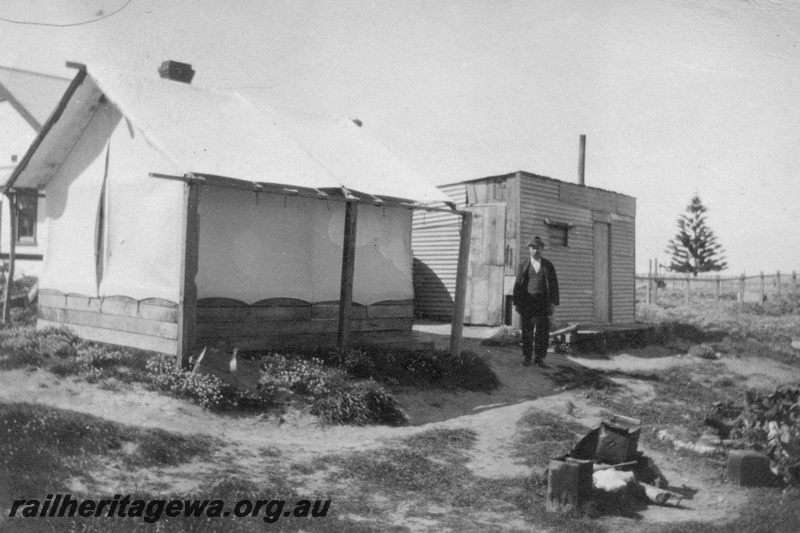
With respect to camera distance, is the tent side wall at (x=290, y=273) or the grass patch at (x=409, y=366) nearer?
the tent side wall at (x=290, y=273)

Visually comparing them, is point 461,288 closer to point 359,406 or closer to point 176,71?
point 359,406

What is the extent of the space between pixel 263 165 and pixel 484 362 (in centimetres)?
518

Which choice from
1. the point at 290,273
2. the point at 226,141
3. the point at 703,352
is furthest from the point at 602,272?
the point at 226,141

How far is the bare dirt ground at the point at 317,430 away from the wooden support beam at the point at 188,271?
85 cm

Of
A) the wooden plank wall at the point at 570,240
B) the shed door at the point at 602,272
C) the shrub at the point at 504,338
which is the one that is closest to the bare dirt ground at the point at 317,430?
the shrub at the point at 504,338

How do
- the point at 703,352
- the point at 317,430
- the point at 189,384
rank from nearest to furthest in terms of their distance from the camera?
the point at 317,430, the point at 189,384, the point at 703,352

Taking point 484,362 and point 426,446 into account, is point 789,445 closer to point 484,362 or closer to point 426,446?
point 426,446

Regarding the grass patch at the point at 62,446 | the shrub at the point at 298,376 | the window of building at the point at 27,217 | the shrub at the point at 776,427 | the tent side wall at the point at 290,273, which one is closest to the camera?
the grass patch at the point at 62,446

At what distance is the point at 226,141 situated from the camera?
10.5m

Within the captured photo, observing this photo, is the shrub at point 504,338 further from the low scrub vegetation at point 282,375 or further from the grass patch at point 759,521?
the grass patch at point 759,521

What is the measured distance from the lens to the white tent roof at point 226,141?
9.84m

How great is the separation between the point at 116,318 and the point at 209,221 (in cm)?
214

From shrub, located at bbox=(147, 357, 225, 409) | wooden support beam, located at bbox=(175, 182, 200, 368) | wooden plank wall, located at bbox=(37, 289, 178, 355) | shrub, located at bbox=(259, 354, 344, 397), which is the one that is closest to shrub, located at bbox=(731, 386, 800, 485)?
shrub, located at bbox=(259, 354, 344, 397)

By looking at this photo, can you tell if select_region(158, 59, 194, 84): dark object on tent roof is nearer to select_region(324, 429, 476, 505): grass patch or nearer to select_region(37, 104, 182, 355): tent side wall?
select_region(37, 104, 182, 355): tent side wall
